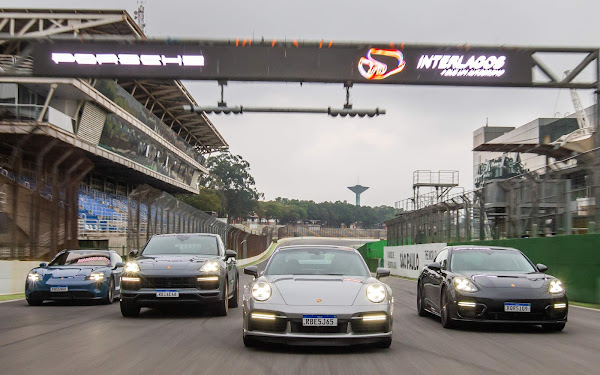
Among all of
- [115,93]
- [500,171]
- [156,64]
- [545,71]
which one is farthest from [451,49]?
[500,171]

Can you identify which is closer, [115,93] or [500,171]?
[115,93]

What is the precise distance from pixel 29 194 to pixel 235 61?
7623 mm

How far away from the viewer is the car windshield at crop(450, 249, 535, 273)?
11.0m

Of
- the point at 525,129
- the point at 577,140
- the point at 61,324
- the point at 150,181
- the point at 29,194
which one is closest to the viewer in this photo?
the point at 61,324

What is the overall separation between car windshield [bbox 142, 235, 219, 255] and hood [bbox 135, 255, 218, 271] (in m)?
0.47

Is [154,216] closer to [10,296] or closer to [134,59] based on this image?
[10,296]

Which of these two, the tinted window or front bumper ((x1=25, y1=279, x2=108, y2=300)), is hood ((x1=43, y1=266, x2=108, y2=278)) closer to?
front bumper ((x1=25, y1=279, x2=108, y2=300))

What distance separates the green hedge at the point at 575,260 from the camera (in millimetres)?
15617

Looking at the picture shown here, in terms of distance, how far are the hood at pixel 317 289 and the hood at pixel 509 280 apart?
255 cm

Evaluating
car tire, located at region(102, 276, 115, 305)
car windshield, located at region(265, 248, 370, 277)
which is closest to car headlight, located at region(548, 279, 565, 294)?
car windshield, located at region(265, 248, 370, 277)

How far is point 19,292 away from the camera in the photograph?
765 inches

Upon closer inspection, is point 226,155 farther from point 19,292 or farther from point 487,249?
point 487,249

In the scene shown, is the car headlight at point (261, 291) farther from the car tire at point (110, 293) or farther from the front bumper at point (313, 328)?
the car tire at point (110, 293)

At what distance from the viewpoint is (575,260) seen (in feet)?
54.4
